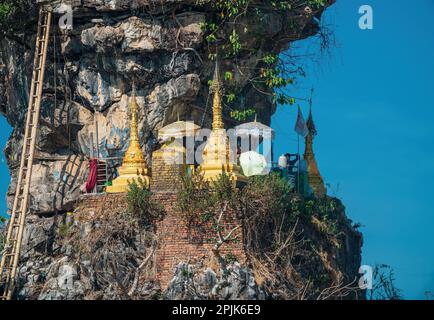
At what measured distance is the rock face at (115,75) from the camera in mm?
44062

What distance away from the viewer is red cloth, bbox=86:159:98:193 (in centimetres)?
4409

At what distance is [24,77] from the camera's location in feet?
150

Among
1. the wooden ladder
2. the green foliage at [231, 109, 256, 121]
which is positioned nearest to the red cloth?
the wooden ladder

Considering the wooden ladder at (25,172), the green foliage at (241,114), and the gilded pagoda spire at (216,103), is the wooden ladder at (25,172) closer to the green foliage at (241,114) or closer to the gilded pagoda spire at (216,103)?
the gilded pagoda spire at (216,103)

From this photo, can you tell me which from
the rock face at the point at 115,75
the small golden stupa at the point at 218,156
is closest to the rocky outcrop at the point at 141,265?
the small golden stupa at the point at 218,156

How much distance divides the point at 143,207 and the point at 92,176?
7.27ft

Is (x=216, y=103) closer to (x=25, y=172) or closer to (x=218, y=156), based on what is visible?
(x=218, y=156)

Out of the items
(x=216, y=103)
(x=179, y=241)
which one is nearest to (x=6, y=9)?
(x=216, y=103)

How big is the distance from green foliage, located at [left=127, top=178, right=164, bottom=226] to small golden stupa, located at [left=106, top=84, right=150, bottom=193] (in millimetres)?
526

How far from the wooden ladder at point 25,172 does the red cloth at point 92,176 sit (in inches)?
54.6

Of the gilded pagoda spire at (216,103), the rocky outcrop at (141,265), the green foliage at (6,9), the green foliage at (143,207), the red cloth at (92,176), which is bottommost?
the rocky outcrop at (141,265)

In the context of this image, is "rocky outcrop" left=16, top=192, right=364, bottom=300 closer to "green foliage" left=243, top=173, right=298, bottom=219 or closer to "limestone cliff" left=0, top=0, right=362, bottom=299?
"limestone cliff" left=0, top=0, right=362, bottom=299

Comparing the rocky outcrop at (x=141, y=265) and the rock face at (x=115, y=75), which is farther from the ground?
the rock face at (x=115, y=75)

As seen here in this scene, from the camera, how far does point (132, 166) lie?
142 ft
